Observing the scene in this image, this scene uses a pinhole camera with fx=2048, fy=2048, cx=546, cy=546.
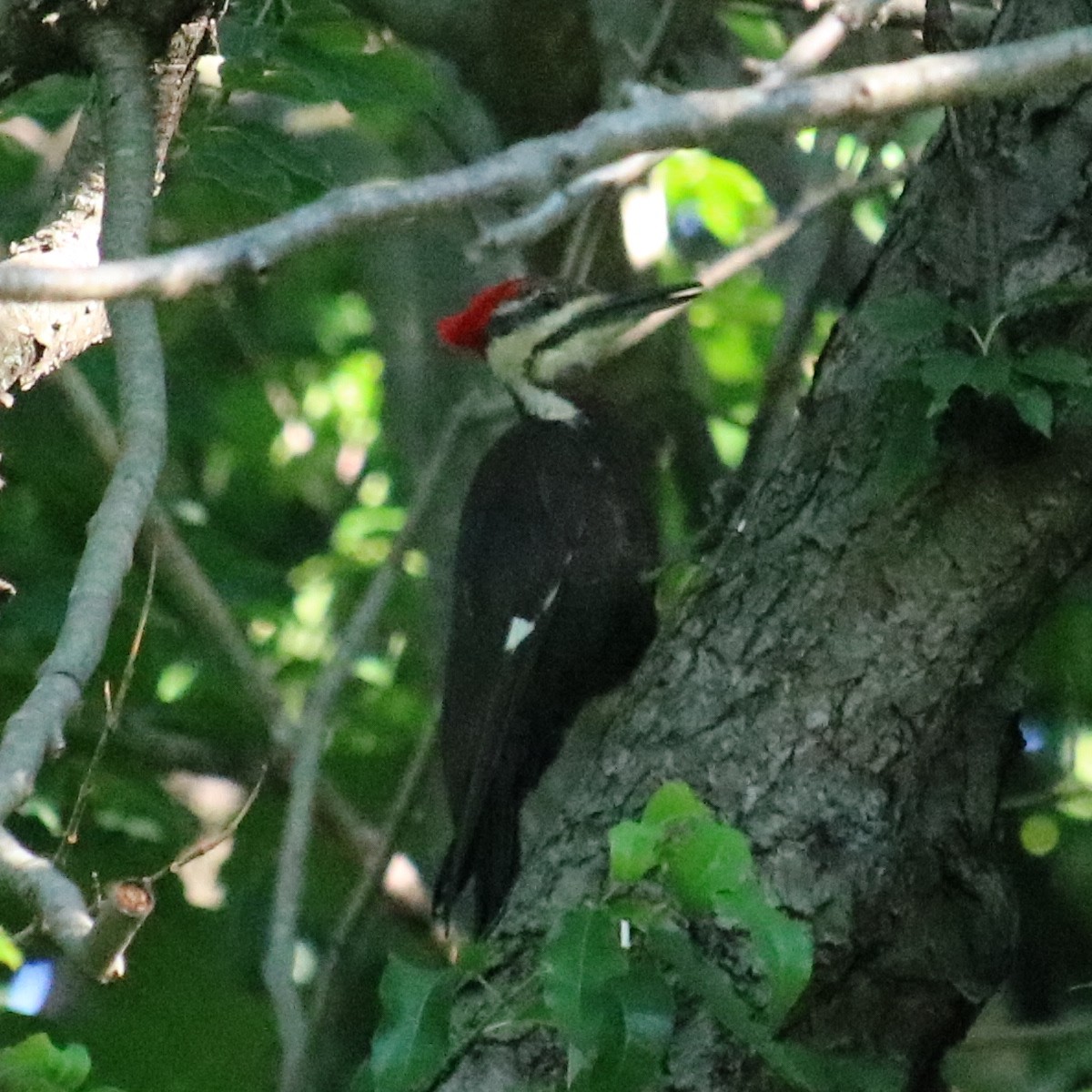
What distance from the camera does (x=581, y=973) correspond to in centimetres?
185

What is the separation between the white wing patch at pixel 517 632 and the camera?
3.40 m

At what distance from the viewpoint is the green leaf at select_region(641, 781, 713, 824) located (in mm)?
1892

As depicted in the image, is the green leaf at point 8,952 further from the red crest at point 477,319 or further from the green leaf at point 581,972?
the red crest at point 477,319

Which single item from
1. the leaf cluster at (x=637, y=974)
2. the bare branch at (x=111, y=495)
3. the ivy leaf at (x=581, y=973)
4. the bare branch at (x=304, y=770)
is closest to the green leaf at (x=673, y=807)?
the leaf cluster at (x=637, y=974)

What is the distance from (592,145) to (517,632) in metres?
2.07

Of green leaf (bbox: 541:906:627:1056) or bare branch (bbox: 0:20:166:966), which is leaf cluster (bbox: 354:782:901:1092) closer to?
green leaf (bbox: 541:906:627:1056)

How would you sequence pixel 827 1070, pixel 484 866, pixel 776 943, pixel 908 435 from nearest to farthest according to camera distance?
pixel 776 943 → pixel 827 1070 → pixel 908 435 → pixel 484 866

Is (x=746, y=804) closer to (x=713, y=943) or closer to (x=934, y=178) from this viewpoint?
(x=713, y=943)

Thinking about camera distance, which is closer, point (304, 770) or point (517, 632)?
point (304, 770)

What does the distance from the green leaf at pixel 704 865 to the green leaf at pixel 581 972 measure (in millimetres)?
78

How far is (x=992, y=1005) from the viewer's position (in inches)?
147

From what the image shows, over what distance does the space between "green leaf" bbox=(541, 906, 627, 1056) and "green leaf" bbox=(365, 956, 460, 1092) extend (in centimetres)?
13

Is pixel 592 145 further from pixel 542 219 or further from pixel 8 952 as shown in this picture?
pixel 8 952

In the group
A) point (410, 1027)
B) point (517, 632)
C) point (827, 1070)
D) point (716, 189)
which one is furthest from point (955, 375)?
point (716, 189)
